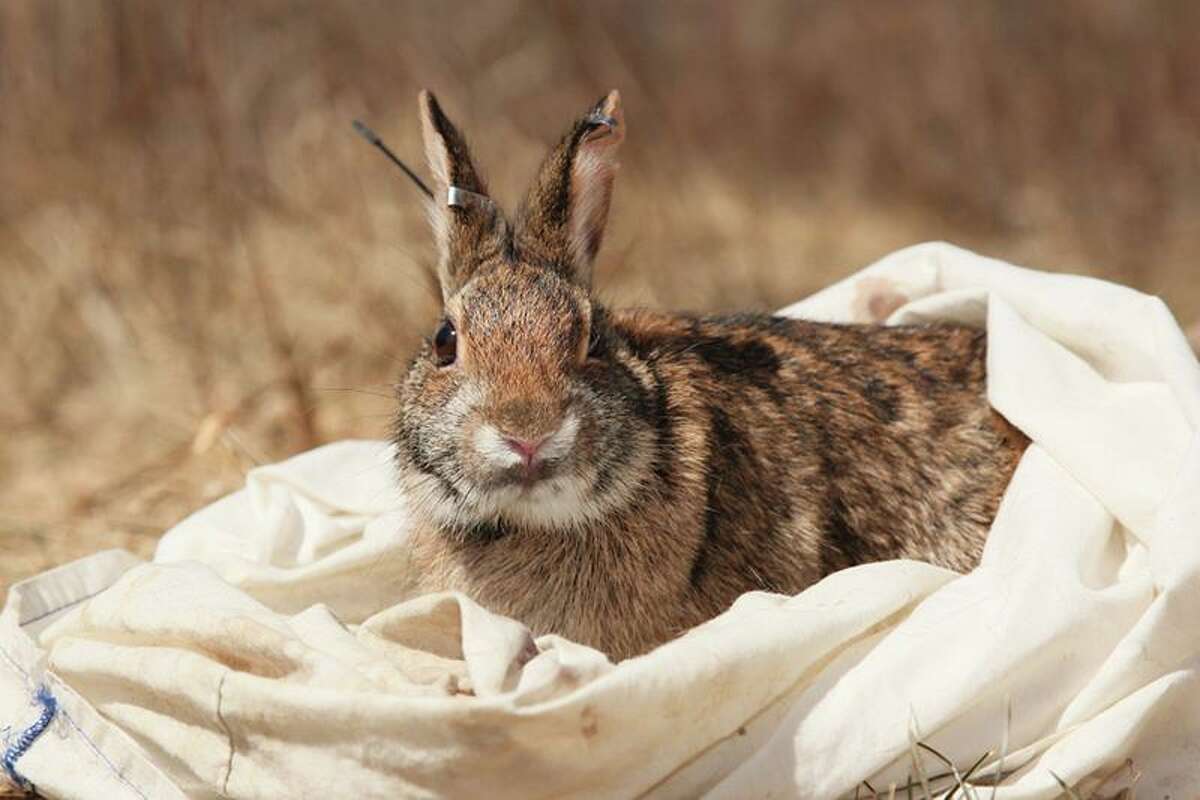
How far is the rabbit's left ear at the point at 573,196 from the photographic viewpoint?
3.72 m

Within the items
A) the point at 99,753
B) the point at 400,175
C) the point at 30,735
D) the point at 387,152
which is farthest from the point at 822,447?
the point at 400,175

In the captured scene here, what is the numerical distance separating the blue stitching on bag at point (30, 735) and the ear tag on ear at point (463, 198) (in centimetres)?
133

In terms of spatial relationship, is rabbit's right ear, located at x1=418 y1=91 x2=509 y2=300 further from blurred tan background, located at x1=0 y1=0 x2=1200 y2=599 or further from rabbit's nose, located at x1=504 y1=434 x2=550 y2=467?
blurred tan background, located at x1=0 y1=0 x2=1200 y2=599

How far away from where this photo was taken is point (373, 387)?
6.28 meters

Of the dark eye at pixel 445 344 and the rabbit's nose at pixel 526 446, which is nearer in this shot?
the rabbit's nose at pixel 526 446

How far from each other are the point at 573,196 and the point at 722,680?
118 cm

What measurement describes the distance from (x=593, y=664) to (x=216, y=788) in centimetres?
78

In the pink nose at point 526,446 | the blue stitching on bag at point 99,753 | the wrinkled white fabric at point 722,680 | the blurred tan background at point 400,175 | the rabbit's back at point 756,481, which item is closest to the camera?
the wrinkled white fabric at point 722,680

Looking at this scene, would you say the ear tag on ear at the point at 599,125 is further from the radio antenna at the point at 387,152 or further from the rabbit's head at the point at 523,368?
the radio antenna at the point at 387,152

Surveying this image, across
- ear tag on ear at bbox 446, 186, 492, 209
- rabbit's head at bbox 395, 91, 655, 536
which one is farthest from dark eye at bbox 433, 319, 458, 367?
ear tag on ear at bbox 446, 186, 492, 209

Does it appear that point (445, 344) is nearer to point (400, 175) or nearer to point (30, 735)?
point (30, 735)

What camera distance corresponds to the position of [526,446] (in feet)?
10.6

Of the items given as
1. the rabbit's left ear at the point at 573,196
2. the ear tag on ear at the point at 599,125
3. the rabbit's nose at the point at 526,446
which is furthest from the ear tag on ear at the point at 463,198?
the rabbit's nose at the point at 526,446

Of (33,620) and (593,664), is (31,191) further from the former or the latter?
(593,664)
